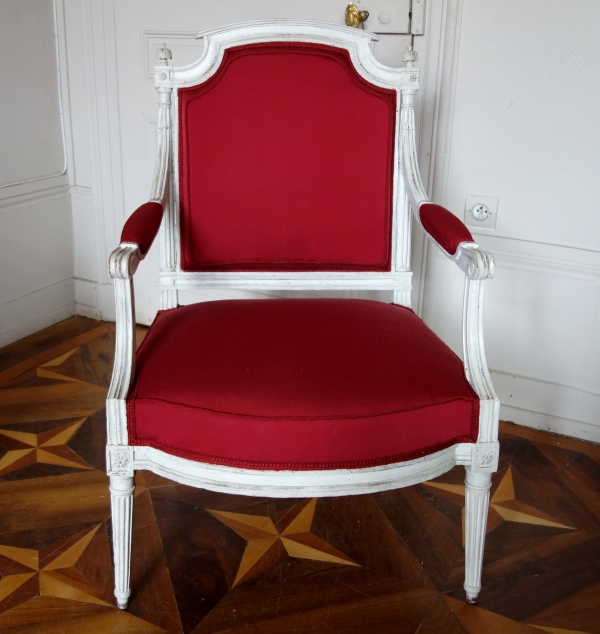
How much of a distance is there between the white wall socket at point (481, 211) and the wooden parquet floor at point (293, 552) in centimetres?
60

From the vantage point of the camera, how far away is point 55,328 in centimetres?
268

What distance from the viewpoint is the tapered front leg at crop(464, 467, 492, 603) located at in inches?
51.2

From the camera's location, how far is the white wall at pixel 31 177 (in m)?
2.38

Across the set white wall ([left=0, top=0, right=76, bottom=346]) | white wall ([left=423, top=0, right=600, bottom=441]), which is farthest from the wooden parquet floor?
white wall ([left=0, top=0, right=76, bottom=346])

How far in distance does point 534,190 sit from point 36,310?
172 centimetres

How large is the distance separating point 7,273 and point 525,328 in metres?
1.66

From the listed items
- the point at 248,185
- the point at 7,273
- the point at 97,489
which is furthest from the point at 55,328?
the point at 248,185

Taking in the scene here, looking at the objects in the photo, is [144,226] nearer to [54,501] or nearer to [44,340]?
[54,501]

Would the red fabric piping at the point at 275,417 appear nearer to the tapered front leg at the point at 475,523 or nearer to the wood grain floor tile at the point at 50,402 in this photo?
the tapered front leg at the point at 475,523

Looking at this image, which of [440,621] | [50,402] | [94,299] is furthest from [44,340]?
[440,621]

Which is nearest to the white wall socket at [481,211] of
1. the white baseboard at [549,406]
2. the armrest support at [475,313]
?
the white baseboard at [549,406]

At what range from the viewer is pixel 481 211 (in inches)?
79.0

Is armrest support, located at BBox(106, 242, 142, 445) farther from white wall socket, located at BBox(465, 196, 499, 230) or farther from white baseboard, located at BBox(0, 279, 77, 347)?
white baseboard, located at BBox(0, 279, 77, 347)

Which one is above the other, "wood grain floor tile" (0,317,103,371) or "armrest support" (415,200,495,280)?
"armrest support" (415,200,495,280)
